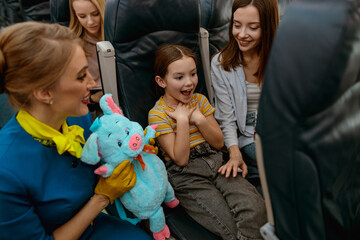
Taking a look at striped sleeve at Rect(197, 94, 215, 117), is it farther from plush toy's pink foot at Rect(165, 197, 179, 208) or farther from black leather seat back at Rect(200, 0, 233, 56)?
black leather seat back at Rect(200, 0, 233, 56)

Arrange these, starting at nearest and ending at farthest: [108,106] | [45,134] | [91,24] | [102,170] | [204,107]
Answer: [45,134], [102,170], [108,106], [204,107], [91,24]

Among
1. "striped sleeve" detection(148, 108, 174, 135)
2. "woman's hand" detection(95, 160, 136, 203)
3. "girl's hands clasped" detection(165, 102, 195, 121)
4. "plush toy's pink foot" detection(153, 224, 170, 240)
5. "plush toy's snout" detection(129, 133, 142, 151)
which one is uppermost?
"plush toy's snout" detection(129, 133, 142, 151)

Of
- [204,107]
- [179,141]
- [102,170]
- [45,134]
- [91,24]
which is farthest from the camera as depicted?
[91,24]

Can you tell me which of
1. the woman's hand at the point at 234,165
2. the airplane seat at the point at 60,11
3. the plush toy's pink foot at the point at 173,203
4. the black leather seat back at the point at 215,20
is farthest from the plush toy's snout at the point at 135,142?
the airplane seat at the point at 60,11

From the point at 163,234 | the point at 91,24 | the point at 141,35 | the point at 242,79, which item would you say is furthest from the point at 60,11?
the point at 163,234

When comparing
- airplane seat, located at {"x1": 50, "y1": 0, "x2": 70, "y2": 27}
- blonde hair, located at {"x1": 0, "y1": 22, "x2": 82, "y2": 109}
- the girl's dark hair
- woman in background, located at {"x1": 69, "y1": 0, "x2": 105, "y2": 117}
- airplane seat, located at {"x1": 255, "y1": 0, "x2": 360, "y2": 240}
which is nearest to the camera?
airplane seat, located at {"x1": 255, "y1": 0, "x2": 360, "y2": 240}

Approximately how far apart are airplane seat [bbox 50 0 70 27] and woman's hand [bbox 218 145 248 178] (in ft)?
5.62

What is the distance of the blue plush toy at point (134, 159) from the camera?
1.19 metres

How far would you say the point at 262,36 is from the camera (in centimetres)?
164

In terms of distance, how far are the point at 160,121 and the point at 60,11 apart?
4.92 feet

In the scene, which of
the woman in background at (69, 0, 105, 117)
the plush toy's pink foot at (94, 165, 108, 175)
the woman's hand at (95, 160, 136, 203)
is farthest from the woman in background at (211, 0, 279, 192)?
the woman in background at (69, 0, 105, 117)

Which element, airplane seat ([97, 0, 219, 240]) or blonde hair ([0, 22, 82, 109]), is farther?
airplane seat ([97, 0, 219, 240])

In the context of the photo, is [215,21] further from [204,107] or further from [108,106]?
[108,106]

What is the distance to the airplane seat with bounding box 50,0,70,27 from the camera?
2.39m
